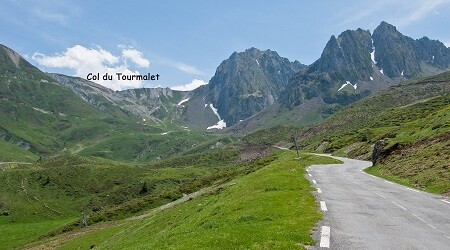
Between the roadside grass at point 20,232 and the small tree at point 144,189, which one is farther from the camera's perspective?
the small tree at point 144,189

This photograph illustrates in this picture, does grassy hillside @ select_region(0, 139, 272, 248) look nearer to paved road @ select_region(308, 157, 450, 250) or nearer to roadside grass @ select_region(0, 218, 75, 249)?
roadside grass @ select_region(0, 218, 75, 249)

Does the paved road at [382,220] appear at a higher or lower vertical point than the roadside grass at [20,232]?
higher

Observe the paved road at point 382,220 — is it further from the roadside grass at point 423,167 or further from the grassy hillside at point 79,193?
the grassy hillside at point 79,193

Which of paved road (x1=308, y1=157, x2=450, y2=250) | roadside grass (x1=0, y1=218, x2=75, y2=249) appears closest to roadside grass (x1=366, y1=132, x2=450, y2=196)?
paved road (x1=308, y1=157, x2=450, y2=250)

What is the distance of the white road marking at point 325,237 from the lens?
58.0 ft

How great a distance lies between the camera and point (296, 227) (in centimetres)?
2044

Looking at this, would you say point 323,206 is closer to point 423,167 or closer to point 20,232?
point 423,167

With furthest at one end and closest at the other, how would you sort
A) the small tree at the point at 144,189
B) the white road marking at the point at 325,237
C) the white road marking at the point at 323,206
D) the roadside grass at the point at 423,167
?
the small tree at the point at 144,189 → the roadside grass at the point at 423,167 → the white road marking at the point at 323,206 → the white road marking at the point at 325,237

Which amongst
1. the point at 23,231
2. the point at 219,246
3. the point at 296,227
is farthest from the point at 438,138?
the point at 23,231

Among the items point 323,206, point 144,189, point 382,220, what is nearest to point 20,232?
point 144,189

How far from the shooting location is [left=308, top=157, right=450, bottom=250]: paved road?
18.7 meters

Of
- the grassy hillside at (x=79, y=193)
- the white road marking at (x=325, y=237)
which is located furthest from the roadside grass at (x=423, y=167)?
the grassy hillside at (x=79, y=193)

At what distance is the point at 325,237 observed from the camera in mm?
18969

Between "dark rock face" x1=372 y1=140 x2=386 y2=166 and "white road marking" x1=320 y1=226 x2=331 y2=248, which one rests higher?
"dark rock face" x1=372 y1=140 x2=386 y2=166
